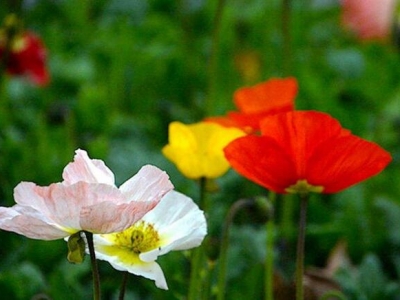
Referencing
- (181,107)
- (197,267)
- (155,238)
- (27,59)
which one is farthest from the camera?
(181,107)

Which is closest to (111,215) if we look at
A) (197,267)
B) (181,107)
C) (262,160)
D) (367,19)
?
(262,160)

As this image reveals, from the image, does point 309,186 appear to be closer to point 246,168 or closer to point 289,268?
point 246,168

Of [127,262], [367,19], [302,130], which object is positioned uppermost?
[367,19]

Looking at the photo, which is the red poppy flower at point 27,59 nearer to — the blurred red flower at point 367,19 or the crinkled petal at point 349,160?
the crinkled petal at point 349,160

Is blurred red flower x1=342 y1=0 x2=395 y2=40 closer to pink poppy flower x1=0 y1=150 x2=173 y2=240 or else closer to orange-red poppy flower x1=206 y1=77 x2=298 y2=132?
orange-red poppy flower x1=206 y1=77 x2=298 y2=132

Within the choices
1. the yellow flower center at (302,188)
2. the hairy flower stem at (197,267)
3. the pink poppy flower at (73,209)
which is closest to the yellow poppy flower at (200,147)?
the hairy flower stem at (197,267)

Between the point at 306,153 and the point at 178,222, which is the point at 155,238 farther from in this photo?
the point at 306,153
